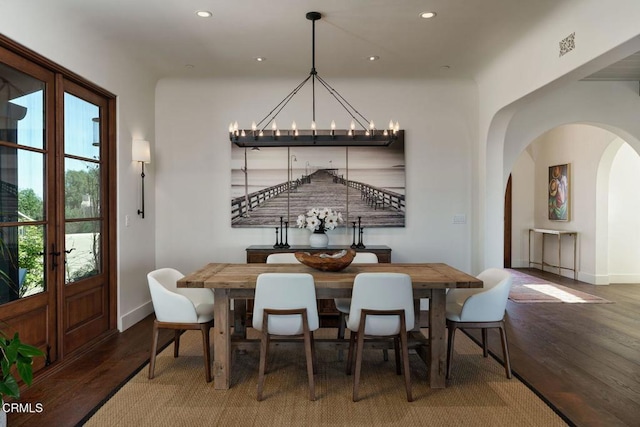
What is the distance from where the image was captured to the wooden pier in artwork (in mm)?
5492

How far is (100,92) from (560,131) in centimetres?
762

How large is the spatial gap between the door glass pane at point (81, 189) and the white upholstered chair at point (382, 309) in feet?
8.51

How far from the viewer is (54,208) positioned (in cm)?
352

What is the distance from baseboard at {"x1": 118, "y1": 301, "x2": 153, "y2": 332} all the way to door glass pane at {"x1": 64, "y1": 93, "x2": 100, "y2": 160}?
1.69 m

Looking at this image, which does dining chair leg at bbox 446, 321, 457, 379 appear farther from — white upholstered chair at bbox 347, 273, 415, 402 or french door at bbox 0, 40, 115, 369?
french door at bbox 0, 40, 115, 369

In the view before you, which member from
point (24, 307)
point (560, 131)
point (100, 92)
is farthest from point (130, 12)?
point (560, 131)

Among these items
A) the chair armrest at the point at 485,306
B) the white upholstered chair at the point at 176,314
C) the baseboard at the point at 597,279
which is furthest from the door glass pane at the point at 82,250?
the baseboard at the point at 597,279

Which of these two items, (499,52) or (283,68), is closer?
(499,52)

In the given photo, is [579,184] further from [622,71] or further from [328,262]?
[328,262]

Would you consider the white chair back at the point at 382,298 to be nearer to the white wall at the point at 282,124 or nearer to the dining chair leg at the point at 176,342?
the dining chair leg at the point at 176,342

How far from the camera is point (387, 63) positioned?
488 centimetres

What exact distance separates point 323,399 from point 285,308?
2.15 feet

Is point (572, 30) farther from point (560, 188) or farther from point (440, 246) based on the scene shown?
point (560, 188)

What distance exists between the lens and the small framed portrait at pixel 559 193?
7.87 meters
